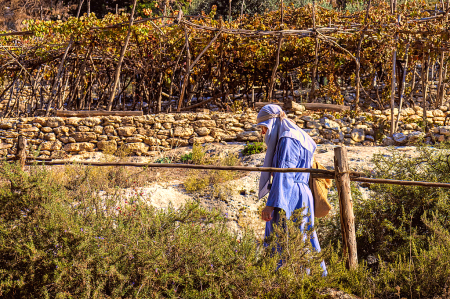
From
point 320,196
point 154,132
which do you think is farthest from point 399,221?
point 154,132

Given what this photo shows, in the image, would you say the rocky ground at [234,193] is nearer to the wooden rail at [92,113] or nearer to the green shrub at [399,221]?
the green shrub at [399,221]

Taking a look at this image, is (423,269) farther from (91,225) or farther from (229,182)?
(229,182)

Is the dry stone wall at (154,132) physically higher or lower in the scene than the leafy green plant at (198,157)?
higher

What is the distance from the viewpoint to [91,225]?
2566mm

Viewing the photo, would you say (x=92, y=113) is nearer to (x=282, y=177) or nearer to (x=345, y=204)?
(x=282, y=177)

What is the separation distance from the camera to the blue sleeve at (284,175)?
285 cm

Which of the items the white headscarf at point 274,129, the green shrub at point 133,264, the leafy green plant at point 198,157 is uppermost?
the white headscarf at point 274,129

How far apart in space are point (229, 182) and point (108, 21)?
5.12m

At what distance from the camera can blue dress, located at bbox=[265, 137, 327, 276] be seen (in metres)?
2.85

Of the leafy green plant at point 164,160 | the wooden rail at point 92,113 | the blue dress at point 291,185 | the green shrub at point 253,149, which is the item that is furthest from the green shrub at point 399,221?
the wooden rail at point 92,113

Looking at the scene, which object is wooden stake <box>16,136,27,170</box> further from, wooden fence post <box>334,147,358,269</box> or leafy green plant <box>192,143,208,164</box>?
leafy green plant <box>192,143,208,164</box>

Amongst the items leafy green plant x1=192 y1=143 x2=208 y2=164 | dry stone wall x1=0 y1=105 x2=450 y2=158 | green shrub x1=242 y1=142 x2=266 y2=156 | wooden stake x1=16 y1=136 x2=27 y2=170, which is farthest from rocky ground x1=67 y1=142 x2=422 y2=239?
wooden stake x1=16 y1=136 x2=27 y2=170

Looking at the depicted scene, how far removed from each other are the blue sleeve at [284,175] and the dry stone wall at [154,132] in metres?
5.25

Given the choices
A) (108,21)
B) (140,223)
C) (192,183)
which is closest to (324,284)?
(140,223)
